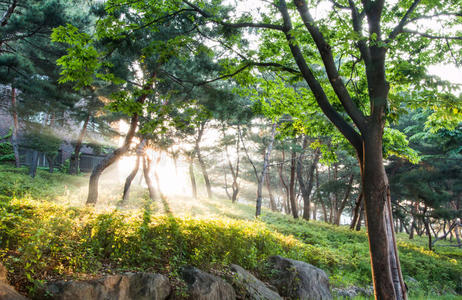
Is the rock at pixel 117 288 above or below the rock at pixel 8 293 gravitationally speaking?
below

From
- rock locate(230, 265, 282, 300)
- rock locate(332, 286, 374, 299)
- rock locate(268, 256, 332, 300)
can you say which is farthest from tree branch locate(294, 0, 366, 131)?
rock locate(332, 286, 374, 299)

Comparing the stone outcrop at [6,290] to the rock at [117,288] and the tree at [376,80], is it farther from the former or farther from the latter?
the tree at [376,80]

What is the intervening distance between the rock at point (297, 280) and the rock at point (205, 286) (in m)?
1.65

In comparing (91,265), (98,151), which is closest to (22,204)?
(91,265)

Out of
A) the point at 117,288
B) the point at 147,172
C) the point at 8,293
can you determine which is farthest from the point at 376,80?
the point at 147,172

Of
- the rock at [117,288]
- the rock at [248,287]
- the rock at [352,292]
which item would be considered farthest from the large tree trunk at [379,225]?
the rock at [117,288]

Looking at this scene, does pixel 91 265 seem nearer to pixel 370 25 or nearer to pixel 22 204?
pixel 22 204

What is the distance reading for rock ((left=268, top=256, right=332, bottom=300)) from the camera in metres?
5.66

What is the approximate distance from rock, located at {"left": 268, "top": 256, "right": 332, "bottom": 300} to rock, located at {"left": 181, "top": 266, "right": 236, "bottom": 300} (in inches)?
64.8

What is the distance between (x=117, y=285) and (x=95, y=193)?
674 centimetres

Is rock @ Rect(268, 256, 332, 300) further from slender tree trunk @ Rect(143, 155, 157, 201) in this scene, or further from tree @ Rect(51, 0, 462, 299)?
slender tree trunk @ Rect(143, 155, 157, 201)

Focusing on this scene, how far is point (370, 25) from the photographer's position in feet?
14.9

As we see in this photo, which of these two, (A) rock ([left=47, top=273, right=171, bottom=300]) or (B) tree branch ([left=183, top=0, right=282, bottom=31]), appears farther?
(B) tree branch ([left=183, top=0, right=282, bottom=31])

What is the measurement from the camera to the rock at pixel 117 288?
3189 mm
